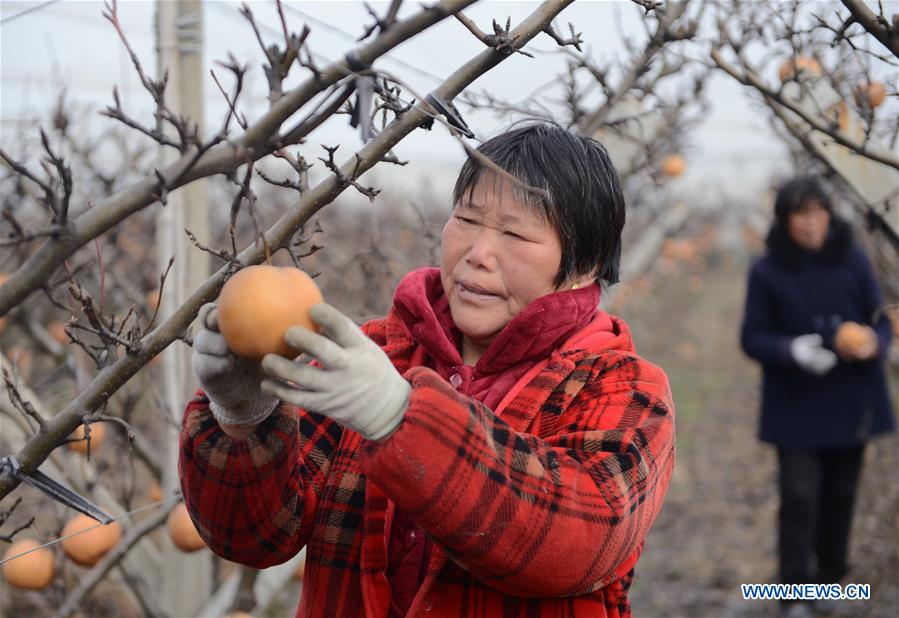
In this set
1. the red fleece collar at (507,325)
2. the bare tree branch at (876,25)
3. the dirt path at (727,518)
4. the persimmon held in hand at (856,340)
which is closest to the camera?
the red fleece collar at (507,325)

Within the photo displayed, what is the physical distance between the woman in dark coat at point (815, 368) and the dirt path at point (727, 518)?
43 centimetres

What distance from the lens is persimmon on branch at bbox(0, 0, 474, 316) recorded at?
104 cm

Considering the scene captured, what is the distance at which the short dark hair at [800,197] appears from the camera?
12.7 ft

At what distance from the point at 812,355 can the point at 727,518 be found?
227 centimetres

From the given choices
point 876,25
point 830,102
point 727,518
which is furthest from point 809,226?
point 727,518

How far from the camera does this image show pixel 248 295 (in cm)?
113

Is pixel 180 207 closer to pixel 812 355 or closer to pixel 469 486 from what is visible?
pixel 469 486

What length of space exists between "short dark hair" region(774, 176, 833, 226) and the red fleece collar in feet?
8.68

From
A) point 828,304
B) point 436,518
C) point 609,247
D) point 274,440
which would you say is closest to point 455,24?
point 609,247

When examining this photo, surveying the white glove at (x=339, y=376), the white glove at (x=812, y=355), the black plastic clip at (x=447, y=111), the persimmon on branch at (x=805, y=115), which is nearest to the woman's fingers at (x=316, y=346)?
the white glove at (x=339, y=376)

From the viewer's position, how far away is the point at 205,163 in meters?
1.07

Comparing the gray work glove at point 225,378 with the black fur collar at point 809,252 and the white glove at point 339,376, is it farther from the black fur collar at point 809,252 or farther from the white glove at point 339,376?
the black fur collar at point 809,252

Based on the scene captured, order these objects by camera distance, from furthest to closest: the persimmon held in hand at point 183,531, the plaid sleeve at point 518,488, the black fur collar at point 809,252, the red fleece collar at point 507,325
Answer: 1. the black fur collar at point 809,252
2. the persimmon held in hand at point 183,531
3. the red fleece collar at point 507,325
4. the plaid sleeve at point 518,488

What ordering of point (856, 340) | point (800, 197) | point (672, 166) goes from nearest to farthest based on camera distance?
point (856, 340), point (800, 197), point (672, 166)
